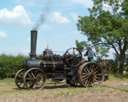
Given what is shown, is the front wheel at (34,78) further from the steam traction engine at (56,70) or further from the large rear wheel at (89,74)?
the large rear wheel at (89,74)

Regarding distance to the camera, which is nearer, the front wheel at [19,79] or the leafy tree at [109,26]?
the front wheel at [19,79]

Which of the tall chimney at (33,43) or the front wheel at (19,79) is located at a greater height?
the tall chimney at (33,43)

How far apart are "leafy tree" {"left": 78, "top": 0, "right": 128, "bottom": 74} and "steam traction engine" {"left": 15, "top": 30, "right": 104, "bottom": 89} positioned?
12.4 meters

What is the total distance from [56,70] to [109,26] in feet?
46.4

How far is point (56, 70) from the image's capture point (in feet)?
73.5

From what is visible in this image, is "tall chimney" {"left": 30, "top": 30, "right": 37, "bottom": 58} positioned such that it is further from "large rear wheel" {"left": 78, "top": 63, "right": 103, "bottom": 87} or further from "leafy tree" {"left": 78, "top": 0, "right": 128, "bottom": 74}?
"leafy tree" {"left": 78, "top": 0, "right": 128, "bottom": 74}

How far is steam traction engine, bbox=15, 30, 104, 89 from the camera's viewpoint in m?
21.5

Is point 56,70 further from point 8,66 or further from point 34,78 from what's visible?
point 8,66

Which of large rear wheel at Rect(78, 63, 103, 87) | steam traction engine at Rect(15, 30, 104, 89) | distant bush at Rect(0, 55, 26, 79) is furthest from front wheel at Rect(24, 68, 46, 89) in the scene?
distant bush at Rect(0, 55, 26, 79)

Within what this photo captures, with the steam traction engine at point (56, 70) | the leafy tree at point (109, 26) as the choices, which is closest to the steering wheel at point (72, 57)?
the steam traction engine at point (56, 70)

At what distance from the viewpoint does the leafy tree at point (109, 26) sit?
35.6m

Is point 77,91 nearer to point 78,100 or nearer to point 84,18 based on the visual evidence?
point 78,100

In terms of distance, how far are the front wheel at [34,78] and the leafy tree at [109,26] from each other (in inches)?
554

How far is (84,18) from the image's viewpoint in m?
36.3
